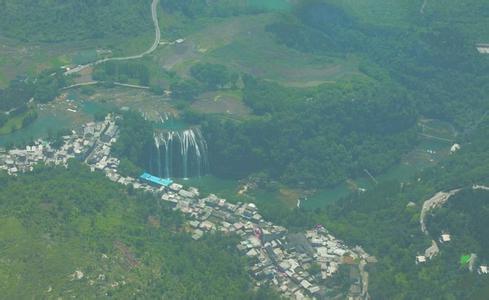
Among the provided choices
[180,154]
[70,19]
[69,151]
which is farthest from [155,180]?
[70,19]

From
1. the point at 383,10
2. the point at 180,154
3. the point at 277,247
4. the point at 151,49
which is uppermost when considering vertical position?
the point at 383,10

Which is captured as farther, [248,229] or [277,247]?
[248,229]

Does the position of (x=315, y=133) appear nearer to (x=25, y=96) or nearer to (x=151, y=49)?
(x=151, y=49)

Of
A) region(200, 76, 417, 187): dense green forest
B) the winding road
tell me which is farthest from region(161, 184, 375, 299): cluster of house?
the winding road

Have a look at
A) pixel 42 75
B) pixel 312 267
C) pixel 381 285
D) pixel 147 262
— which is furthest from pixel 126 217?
pixel 42 75

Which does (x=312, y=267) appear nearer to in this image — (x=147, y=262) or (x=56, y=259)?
(x=147, y=262)

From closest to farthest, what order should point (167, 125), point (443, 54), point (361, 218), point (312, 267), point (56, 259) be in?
point (56, 259) < point (312, 267) < point (361, 218) < point (167, 125) < point (443, 54)

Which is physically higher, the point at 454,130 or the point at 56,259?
the point at 56,259
